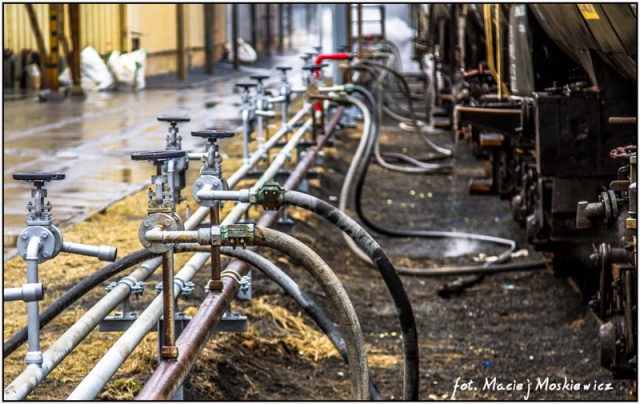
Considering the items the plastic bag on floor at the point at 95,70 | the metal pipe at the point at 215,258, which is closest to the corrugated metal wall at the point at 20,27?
the plastic bag on floor at the point at 95,70

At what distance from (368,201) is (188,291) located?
8.14 metres

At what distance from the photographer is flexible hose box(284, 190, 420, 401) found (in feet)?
9.95

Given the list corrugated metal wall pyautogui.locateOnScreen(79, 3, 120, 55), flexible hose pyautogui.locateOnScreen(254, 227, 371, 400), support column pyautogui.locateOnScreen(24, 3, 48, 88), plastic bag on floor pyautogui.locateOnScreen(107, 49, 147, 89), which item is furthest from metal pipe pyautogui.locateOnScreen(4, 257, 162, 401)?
corrugated metal wall pyautogui.locateOnScreen(79, 3, 120, 55)

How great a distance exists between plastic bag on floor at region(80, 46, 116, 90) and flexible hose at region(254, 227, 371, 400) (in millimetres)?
21206

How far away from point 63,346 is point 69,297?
559mm

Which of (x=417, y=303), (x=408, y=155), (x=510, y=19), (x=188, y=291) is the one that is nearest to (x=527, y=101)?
(x=510, y=19)

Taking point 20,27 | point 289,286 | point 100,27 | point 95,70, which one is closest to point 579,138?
point 289,286

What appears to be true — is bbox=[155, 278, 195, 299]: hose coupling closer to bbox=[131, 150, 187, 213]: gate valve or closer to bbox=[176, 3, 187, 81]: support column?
bbox=[131, 150, 187, 213]: gate valve

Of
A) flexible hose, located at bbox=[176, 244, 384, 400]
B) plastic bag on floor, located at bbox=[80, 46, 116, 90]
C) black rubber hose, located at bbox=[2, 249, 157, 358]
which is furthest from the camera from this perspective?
plastic bag on floor, located at bbox=[80, 46, 116, 90]

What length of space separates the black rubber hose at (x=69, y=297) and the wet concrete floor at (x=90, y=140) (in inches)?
138

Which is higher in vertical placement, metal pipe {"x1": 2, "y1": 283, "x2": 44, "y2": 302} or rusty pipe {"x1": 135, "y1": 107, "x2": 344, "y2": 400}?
metal pipe {"x1": 2, "y1": 283, "x2": 44, "y2": 302}

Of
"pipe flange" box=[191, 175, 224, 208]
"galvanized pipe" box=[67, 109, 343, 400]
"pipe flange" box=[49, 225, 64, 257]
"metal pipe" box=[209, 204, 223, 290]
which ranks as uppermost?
"pipe flange" box=[191, 175, 224, 208]

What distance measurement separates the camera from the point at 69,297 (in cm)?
341

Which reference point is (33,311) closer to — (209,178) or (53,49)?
(209,178)
